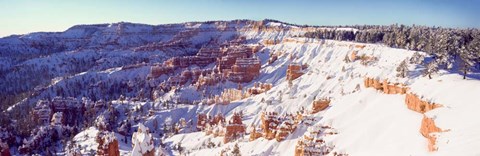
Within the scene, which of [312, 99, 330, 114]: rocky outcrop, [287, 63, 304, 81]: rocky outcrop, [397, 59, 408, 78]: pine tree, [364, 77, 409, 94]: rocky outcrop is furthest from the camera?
[287, 63, 304, 81]: rocky outcrop

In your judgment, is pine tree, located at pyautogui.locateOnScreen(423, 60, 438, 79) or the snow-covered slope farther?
pine tree, located at pyautogui.locateOnScreen(423, 60, 438, 79)

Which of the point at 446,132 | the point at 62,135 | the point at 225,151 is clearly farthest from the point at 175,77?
the point at 446,132

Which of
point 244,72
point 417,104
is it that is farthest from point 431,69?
point 244,72

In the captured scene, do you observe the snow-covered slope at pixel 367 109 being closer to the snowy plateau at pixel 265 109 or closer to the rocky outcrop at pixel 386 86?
the snowy plateau at pixel 265 109

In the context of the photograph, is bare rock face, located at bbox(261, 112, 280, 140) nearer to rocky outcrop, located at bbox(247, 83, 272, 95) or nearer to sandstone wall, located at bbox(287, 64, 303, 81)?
rocky outcrop, located at bbox(247, 83, 272, 95)

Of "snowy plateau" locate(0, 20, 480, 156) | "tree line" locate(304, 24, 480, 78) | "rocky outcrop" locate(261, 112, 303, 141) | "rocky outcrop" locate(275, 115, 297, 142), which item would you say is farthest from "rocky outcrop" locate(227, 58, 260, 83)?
"rocky outcrop" locate(275, 115, 297, 142)

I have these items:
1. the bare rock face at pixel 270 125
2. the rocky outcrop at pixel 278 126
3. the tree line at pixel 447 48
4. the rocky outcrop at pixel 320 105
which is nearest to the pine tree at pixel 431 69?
the tree line at pixel 447 48

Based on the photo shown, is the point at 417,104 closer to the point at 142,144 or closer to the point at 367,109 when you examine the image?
the point at 367,109
